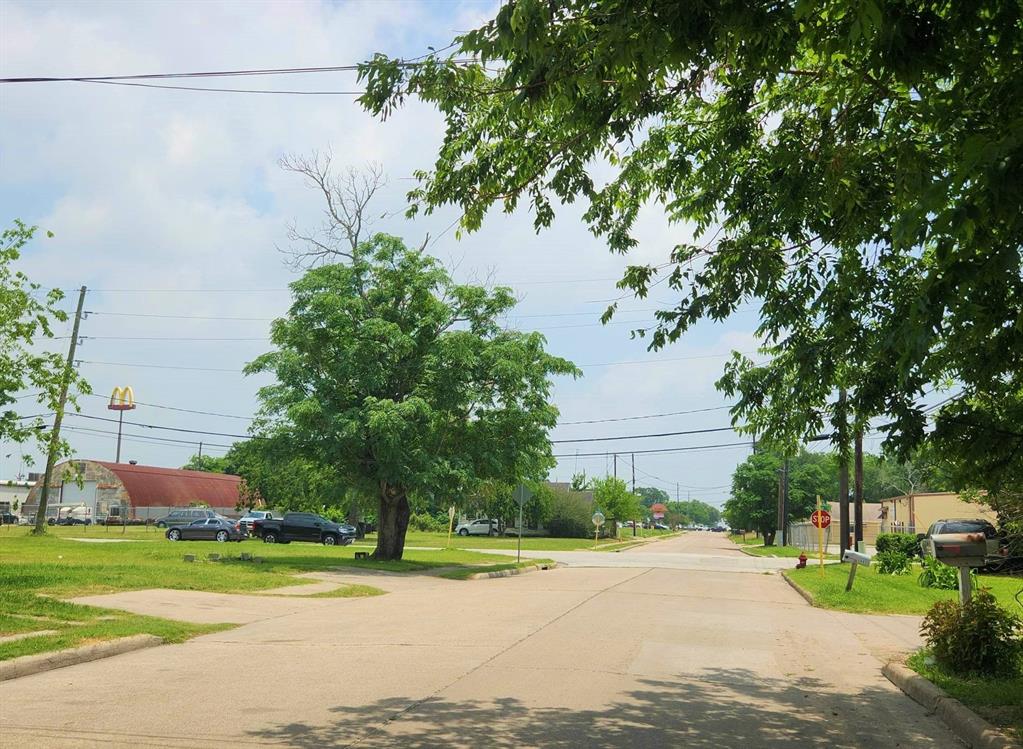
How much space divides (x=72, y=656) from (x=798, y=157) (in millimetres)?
8830

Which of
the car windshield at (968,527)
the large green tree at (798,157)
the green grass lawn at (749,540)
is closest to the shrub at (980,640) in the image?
the large green tree at (798,157)

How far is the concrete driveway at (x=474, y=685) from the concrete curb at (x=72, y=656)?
0.20 meters

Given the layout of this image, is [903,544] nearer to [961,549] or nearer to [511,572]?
[511,572]

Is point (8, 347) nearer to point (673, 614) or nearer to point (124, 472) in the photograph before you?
point (673, 614)

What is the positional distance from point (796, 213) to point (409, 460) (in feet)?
65.5

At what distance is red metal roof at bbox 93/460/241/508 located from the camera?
248 feet

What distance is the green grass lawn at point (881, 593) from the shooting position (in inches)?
755

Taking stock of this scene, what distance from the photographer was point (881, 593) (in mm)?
21703

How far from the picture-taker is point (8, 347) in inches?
757

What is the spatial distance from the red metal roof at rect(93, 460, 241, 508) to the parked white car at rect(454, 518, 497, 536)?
827 inches

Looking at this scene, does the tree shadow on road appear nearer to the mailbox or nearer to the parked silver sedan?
the mailbox

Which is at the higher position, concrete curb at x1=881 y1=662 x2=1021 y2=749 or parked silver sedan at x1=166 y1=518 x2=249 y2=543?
parked silver sedan at x1=166 y1=518 x2=249 y2=543

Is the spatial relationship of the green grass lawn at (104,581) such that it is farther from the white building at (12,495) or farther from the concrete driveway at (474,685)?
the white building at (12,495)

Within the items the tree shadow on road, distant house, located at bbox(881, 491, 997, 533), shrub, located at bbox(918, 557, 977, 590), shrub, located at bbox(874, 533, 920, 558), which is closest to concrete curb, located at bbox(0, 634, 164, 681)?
the tree shadow on road
